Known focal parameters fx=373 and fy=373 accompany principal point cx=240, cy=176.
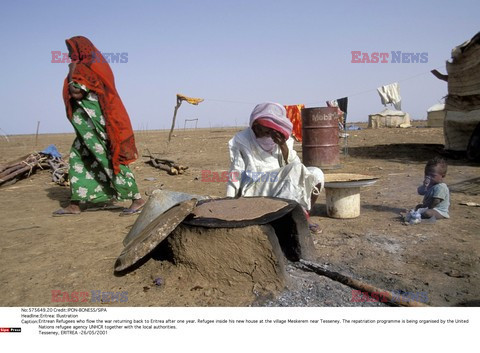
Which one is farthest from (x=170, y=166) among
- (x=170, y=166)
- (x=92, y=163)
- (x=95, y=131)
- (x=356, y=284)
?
(x=356, y=284)

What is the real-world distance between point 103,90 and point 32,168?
4566mm

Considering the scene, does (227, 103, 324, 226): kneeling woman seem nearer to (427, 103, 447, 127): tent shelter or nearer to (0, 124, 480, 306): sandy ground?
(0, 124, 480, 306): sandy ground

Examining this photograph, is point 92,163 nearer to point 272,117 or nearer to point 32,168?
point 272,117

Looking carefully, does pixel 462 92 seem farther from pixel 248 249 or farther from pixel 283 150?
pixel 248 249

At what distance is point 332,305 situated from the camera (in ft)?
7.35

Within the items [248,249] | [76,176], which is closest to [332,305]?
[248,249]

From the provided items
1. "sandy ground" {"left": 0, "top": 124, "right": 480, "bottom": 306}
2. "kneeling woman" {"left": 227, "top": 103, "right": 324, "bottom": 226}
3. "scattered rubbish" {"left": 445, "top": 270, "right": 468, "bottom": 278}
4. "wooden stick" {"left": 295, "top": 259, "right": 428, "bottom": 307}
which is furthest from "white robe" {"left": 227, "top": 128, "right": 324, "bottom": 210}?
"scattered rubbish" {"left": 445, "top": 270, "right": 468, "bottom": 278}

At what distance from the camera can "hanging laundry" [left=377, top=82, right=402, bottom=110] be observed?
2266 cm

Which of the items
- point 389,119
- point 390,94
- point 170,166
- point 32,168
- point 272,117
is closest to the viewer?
point 272,117

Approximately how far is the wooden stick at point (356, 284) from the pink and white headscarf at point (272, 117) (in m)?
1.13

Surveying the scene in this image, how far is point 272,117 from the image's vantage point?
126 inches

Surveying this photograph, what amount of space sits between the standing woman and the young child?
3326 mm

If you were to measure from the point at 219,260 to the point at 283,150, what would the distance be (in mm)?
1340

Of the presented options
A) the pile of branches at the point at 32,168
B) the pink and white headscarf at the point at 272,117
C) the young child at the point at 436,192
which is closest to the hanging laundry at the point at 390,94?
the pile of branches at the point at 32,168
